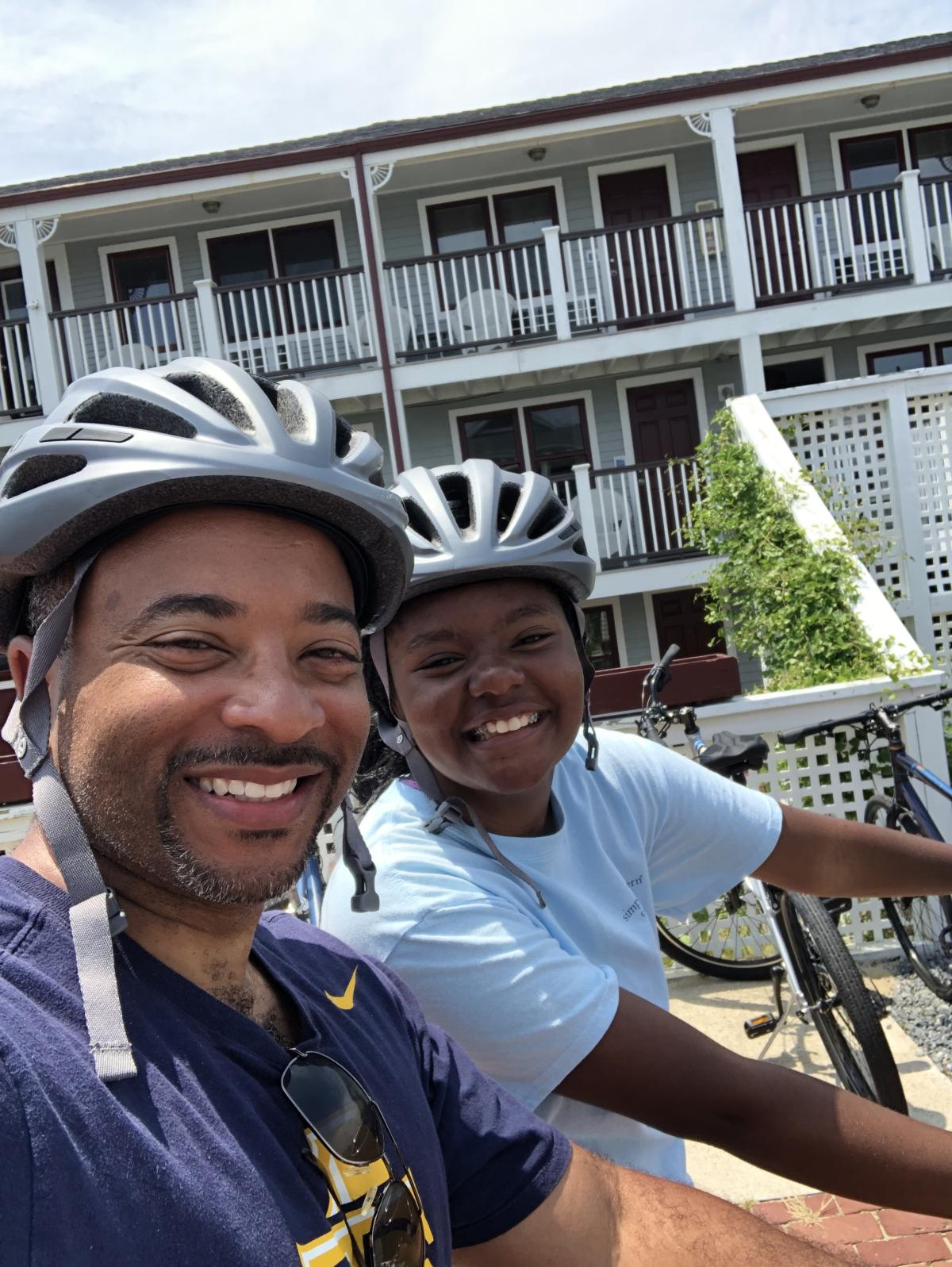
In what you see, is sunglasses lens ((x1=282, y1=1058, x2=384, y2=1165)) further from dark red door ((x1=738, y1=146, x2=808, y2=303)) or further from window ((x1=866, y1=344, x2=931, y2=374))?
window ((x1=866, y1=344, x2=931, y2=374))

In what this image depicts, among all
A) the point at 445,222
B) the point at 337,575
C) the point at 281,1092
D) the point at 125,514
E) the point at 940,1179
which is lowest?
the point at 940,1179

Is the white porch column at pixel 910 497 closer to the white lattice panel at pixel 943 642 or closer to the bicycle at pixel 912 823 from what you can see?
the white lattice panel at pixel 943 642

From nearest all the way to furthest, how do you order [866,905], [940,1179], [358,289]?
[940,1179], [866,905], [358,289]

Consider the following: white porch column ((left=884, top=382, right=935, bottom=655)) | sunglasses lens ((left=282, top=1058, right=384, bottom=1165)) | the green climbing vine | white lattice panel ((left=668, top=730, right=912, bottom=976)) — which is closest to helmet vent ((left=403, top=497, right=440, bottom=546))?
sunglasses lens ((left=282, top=1058, right=384, bottom=1165))

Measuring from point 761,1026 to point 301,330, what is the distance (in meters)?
12.9

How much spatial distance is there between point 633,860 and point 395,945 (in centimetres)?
62

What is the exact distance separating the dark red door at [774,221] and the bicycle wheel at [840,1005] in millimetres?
11042

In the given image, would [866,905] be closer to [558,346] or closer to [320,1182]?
[320,1182]

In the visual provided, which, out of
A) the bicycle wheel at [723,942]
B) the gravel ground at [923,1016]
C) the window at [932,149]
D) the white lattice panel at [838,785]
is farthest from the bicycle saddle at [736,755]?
the window at [932,149]

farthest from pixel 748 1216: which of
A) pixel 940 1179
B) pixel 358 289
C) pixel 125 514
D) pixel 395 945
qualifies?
Answer: pixel 358 289

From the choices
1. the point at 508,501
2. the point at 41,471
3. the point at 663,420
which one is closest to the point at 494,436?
the point at 663,420

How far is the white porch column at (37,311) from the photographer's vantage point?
13.6 meters

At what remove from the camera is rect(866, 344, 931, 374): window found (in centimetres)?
1511

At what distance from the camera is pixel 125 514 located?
3.93 feet
